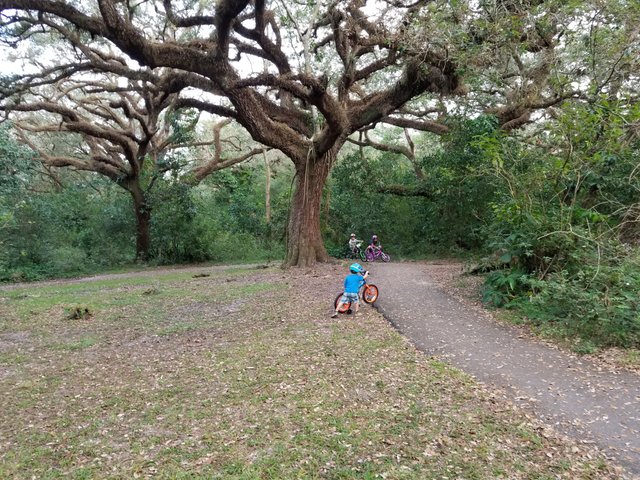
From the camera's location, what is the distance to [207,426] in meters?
4.10

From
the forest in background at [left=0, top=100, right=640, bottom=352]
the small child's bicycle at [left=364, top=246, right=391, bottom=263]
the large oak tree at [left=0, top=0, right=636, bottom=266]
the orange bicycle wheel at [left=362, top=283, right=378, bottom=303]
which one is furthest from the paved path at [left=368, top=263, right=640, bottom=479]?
the small child's bicycle at [left=364, top=246, right=391, bottom=263]

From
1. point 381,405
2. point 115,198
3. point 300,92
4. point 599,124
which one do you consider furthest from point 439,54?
point 115,198

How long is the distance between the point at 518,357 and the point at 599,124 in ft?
14.2

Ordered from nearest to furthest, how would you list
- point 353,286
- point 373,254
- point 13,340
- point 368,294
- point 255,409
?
1. point 255,409
2. point 13,340
3. point 353,286
4. point 368,294
5. point 373,254

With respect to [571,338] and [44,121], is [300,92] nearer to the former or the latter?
[571,338]

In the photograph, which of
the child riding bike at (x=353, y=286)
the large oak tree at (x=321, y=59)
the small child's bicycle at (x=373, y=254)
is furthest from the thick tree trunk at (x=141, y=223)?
the child riding bike at (x=353, y=286)

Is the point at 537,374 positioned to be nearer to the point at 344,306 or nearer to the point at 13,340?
the point at 344,306

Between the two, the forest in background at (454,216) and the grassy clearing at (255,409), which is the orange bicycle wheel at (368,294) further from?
the forest in background at (454,216)

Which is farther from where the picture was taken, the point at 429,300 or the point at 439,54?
the point at 439,54

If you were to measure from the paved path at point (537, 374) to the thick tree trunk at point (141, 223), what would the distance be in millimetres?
15293

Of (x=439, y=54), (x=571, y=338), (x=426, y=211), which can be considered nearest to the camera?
(x=571, y=338)

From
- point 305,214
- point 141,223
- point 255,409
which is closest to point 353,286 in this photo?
point 255,409

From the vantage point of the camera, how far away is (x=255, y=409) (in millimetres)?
4391

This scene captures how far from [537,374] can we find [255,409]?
3314 millimetres
